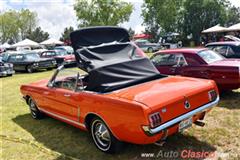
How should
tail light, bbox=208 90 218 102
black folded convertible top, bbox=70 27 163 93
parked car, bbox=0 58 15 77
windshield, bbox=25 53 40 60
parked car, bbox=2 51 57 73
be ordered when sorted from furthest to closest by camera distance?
windshield, bbox=25 53 40 60 < parked car, bbox=2 51 57 73 < parked car, bbox=0 58 15 77 < black folded convertible top, bbox=70 27 163 93 < tail light, bbox=208 90 218 102

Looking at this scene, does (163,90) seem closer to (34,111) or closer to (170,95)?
(170,95)

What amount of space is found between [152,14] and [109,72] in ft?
150

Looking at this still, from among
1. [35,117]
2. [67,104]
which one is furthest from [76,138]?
[35,117]

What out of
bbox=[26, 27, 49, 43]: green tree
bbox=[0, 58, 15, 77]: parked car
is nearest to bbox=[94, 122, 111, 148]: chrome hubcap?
bbox=[0, 58, 15, 77]: parked car

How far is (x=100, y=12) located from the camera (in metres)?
49.5

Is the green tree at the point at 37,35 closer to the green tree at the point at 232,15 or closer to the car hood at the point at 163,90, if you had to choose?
the green tree at the point at 232,15

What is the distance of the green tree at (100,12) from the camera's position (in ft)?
161

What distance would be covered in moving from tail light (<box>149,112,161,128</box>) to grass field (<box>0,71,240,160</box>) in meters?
0.88

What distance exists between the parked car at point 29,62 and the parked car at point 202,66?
515 inches

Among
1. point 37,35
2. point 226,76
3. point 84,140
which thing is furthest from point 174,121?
point 37,35

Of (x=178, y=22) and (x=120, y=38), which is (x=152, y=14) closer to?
(x=178, y=22)

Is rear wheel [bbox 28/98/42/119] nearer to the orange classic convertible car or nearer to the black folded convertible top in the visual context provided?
the orange classic convertible car

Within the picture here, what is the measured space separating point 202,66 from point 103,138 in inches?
156

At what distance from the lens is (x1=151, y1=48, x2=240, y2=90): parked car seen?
279 inches
